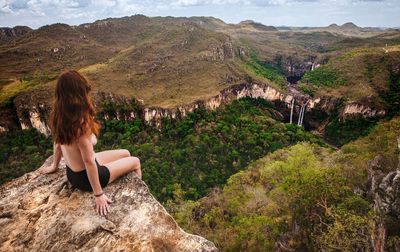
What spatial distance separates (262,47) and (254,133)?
409 feet

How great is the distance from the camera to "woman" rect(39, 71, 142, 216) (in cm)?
570

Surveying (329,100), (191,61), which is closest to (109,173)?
(191,61)

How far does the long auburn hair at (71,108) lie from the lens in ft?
18.6

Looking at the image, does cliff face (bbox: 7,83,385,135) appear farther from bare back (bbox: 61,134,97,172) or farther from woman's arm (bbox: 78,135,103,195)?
woman's arm (bbox: 78,135,103,195)

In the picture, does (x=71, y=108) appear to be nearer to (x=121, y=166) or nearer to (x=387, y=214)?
(x=121, y=166)

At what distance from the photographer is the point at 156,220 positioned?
20.4ft

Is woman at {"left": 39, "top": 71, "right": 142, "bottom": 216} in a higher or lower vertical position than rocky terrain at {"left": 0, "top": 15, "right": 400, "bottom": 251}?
higher

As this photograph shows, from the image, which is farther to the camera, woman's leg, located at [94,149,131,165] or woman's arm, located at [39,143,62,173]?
woman's arm, located at [39,143,62,173]

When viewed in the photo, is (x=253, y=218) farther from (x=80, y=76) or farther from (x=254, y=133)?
(x=254, y=133)

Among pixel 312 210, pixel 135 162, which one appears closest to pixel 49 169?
pixel 135 162

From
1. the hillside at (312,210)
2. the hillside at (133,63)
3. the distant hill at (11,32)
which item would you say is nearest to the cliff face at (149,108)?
the hillside at (133,63)

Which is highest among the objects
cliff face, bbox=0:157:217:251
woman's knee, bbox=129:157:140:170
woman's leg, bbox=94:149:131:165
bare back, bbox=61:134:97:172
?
bare back, bbox=61:134:97:172

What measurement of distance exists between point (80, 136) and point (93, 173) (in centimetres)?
80

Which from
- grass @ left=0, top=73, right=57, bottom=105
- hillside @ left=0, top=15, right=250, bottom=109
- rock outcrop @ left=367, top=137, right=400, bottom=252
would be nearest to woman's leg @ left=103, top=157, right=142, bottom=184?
rock outcrop @ left=367, top=137, right=400, bottom=252
